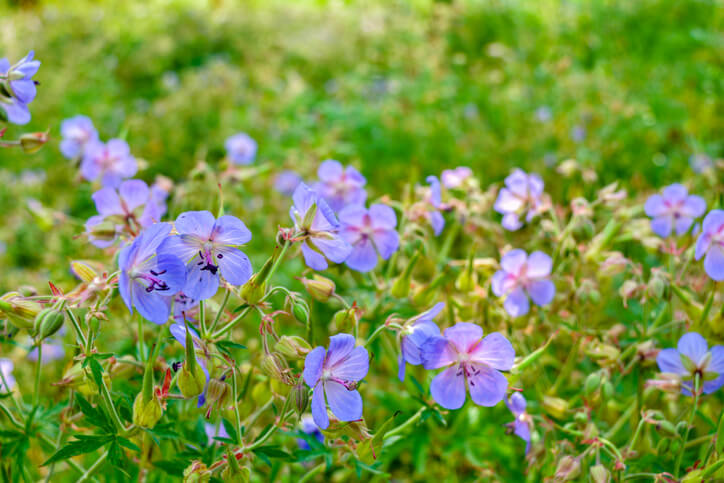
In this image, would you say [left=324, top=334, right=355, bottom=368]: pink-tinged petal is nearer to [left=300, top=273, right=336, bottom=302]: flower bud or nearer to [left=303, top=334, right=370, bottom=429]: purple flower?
[left=303, top=334, right=370, bottom=429]: purple flower

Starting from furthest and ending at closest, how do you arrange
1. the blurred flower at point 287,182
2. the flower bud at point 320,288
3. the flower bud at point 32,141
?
the blurred flower at point 287,182 < the flower bud at point 32,141 < the flower bud at point 320,288

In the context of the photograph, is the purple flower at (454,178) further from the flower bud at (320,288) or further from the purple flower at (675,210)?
the flower bud at (320,288)

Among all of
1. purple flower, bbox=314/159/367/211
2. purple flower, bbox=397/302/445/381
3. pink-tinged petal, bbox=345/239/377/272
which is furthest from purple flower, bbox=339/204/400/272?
purple flower, bbox=397/302/445/381

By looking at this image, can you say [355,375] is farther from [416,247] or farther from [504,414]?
[504,414]

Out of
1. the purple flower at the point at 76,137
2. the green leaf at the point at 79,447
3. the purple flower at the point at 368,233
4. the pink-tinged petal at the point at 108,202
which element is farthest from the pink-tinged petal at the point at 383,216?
the purple flower at the point at 76,137

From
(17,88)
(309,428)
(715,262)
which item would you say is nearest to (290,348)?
(309,428)

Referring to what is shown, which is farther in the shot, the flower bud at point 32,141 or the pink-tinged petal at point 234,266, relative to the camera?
the flower bud at point 32,141

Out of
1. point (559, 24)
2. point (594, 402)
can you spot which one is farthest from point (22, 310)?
point (559, 24)
